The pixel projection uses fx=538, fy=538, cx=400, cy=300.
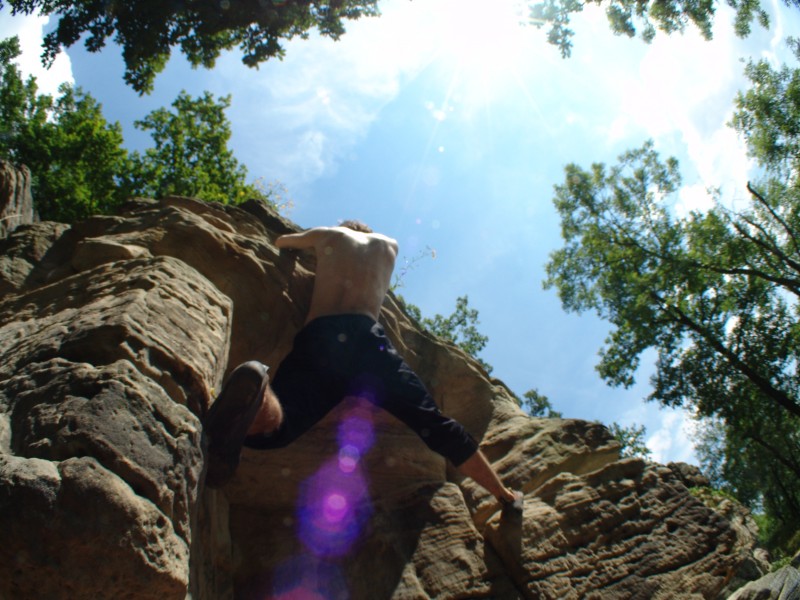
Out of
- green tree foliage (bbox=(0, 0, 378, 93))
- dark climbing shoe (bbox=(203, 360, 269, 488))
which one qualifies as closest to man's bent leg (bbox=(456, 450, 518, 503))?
dark climbing shoe (bbox=(203, 360, 269, 488))

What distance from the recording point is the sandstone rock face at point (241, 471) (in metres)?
1.93

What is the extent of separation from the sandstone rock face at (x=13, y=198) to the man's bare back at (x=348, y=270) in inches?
139

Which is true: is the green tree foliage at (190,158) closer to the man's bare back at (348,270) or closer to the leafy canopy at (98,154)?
the leafy canopy at (98,154)

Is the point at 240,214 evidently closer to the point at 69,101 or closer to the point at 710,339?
the point at 710,339

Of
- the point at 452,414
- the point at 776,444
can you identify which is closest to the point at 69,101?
the point at 452,414

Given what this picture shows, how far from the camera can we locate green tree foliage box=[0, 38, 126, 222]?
1606 centimetres

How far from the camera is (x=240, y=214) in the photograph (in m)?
5.69

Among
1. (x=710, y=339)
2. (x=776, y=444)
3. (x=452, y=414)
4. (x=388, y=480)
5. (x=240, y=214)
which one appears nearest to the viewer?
(x=388, y=480)

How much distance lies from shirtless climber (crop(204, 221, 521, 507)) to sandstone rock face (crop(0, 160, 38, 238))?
3368 millimetres

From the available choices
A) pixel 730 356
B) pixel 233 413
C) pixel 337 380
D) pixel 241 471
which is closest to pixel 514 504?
pixel 337 380

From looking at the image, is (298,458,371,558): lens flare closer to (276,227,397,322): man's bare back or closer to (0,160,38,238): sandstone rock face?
(276,227,397,322): man's bare back

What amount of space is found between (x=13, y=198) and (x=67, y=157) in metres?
12.4

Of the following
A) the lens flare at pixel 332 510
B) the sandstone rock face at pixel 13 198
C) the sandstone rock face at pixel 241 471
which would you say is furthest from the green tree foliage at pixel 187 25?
the lens flare at pixel 332 510

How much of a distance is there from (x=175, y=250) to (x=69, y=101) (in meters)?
18.2
